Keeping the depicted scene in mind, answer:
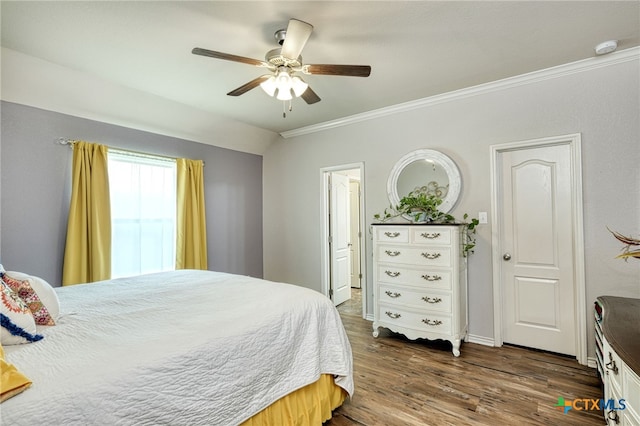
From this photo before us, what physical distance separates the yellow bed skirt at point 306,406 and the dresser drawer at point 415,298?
1.26 meters

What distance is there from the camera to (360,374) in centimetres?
236

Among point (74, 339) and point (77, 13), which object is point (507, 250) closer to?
point (74, 339)

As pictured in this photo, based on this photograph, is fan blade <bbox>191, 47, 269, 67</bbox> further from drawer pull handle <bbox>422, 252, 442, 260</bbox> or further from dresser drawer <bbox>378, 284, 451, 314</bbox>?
dresser drawer <bbox>378, 284, 451, 314</bbox>

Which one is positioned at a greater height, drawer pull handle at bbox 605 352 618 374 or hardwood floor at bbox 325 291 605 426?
drawer pull handle at bbox 605 352 618 374

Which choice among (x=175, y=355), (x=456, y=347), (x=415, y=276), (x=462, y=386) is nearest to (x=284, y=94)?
(x=175, y=355)

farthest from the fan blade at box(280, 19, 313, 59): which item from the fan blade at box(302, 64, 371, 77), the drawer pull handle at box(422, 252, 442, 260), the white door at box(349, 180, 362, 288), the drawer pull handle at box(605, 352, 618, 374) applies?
the white door at box(349, 180, 362, 288)

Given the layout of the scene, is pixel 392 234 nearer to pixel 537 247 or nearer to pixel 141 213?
pixel 537 247

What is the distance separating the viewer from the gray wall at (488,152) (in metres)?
2.34

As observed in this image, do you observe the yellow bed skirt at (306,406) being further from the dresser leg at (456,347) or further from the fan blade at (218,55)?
the fan blade at (218,55)

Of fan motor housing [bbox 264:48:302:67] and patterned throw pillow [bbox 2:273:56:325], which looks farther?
fan motor housing [bbox 264:48:302:67]

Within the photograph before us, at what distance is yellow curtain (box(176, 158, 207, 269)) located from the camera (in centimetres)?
362

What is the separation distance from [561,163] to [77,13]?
3896 millimetres

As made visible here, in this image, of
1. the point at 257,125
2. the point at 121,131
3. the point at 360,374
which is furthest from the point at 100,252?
the point at 360,374

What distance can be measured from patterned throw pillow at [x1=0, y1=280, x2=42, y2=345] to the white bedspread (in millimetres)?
42
